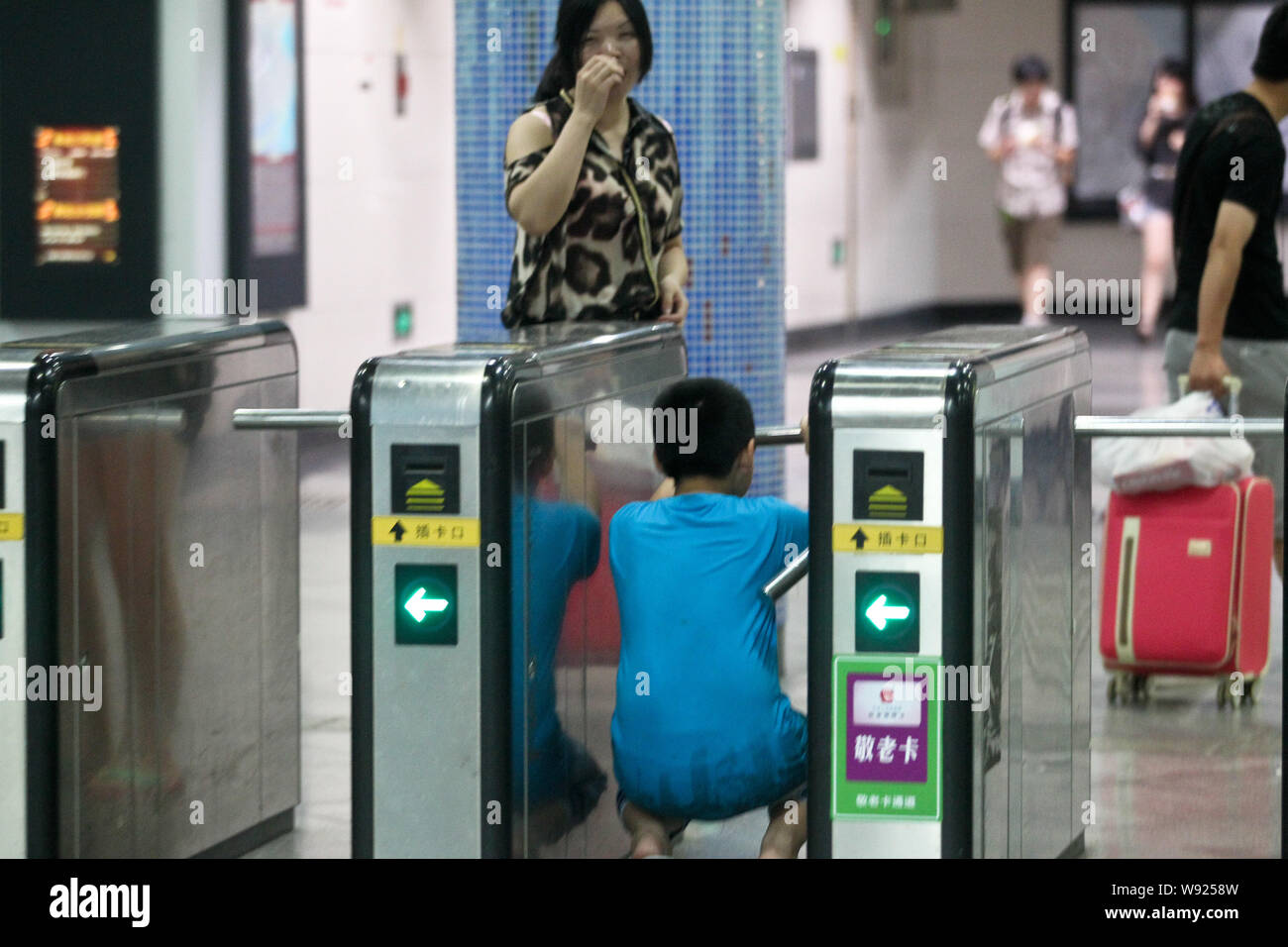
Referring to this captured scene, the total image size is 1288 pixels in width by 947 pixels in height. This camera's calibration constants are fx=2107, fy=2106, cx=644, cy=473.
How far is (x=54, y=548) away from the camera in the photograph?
11.5 ft

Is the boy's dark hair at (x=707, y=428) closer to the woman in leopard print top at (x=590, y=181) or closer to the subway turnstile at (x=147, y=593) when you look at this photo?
the woman in leopard print top at (x=590, y=181)

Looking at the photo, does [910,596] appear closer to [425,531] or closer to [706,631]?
[706,631]

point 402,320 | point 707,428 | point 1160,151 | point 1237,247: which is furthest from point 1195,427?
point 1160,151

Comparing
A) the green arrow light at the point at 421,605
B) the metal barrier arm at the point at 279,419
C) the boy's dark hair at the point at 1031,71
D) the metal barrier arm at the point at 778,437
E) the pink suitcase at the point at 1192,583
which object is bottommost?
the pink suitcase at the point at 1192,583

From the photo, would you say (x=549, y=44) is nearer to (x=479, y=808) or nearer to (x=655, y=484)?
(x=655, y=484)

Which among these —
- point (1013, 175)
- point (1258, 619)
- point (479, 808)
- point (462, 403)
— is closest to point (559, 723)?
point (479, 808)

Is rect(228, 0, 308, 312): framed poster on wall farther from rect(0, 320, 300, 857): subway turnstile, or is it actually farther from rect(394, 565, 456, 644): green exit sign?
rect(394, 565, 456, 644): green exit sign

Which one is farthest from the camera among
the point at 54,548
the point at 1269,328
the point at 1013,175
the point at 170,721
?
A: the point at 1013,175

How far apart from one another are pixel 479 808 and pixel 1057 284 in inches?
524

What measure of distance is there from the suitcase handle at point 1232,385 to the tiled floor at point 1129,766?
25.3 inches

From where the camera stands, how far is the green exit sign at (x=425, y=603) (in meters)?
3.31

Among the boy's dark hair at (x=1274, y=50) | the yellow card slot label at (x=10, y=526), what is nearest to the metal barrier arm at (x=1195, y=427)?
the yellow card slot label at (x=10, y=526)

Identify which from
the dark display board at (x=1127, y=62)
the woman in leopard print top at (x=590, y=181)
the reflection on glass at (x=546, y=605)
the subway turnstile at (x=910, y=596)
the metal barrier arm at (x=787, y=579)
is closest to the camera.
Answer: the subway turnstile at (x=910, y=596)

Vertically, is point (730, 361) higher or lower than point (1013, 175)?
lower
